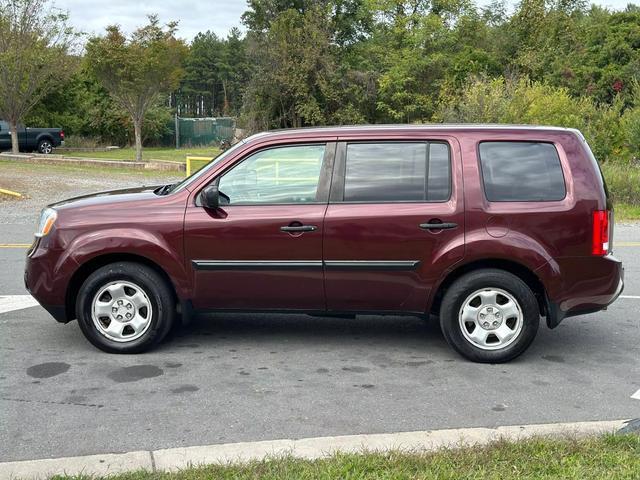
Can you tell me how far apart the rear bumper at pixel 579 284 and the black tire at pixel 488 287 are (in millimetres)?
155

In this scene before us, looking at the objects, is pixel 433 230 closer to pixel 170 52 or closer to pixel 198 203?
pixel 198 203

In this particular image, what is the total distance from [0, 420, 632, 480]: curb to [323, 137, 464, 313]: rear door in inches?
59.6

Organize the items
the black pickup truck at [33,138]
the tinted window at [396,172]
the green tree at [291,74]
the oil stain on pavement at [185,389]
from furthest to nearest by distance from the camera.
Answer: the green tree at [291,74], the black pickup truck at [33,138], the tinted window at [396,172], the oil stain on pavement at [185,389]

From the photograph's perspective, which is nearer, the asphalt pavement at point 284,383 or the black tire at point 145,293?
the asphalt pavement at point 284,383

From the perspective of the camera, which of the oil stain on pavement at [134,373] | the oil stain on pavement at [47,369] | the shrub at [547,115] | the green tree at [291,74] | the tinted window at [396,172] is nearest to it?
the oil stain on pavement at [134,373]

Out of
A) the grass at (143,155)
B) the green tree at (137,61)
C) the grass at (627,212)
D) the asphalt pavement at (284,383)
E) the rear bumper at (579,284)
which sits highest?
the green tree at (137,61)

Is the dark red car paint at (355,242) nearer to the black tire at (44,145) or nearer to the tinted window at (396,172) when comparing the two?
the tinted window at (396,172)

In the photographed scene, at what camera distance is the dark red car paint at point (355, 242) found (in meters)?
5.46

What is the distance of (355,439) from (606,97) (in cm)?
4074

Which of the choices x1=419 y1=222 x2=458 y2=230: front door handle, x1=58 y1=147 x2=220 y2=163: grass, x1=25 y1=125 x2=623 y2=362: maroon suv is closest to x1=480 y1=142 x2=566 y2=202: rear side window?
x1=25 y1=125 x2=623 y2=362: maroon suv

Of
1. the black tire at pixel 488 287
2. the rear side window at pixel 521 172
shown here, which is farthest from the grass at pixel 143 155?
the black tire at pixel 488 287

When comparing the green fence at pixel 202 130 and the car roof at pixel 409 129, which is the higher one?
the green fence at pixel 202 130

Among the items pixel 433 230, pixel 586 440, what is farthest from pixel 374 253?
pixel 586 440

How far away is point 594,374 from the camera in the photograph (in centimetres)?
548
